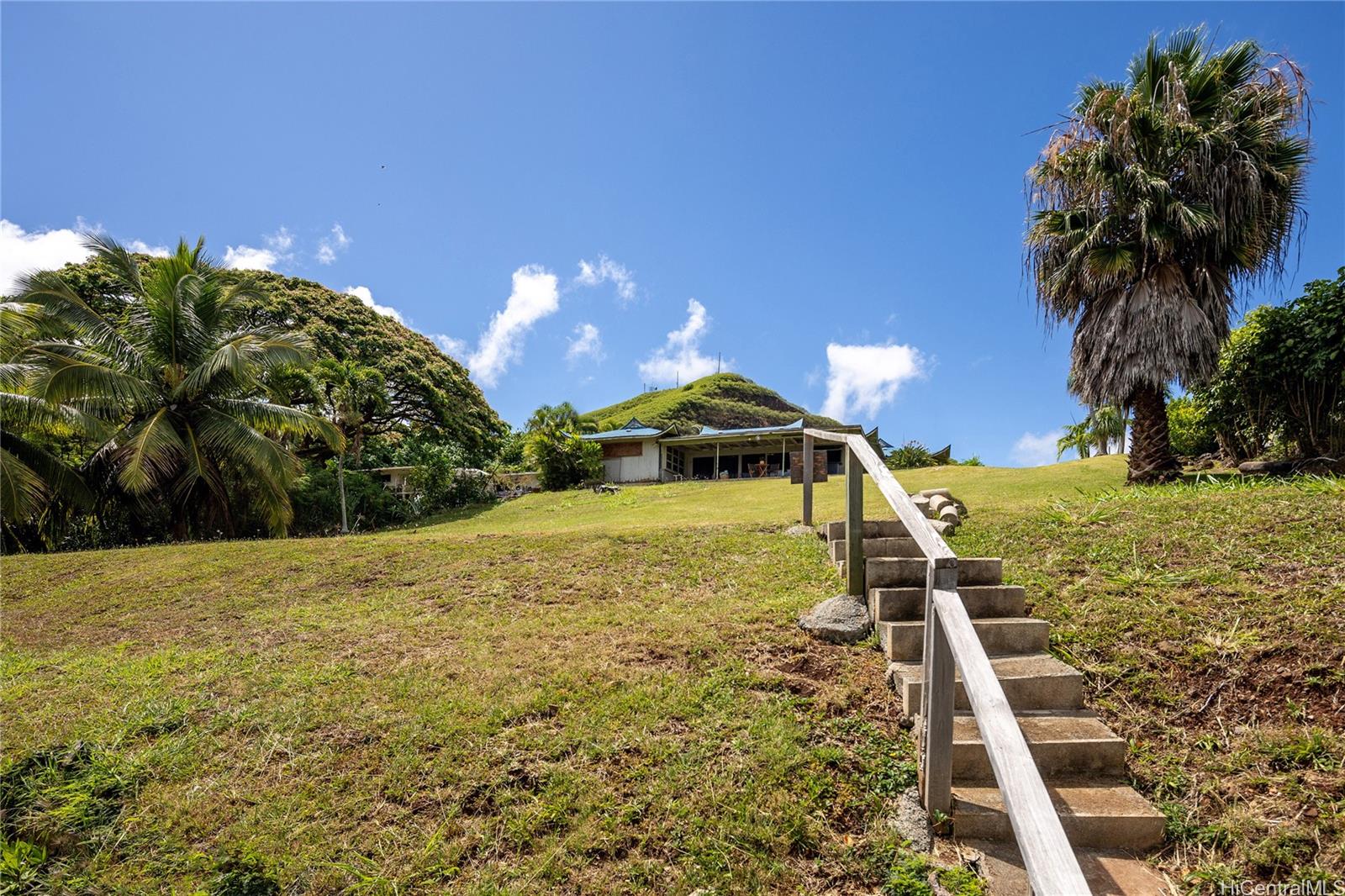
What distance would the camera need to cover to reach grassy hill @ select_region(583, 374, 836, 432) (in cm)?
7700

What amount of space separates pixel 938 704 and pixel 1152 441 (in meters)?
11.7

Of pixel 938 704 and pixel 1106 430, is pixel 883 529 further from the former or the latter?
pixel 1106 430

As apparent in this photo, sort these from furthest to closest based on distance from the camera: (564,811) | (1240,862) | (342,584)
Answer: (342,584) < (564,811) < (1240,862)

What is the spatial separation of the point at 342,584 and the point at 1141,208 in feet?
44.5

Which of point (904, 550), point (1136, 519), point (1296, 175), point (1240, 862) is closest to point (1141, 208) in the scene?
point (1296, 175)

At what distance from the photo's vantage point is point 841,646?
403cm

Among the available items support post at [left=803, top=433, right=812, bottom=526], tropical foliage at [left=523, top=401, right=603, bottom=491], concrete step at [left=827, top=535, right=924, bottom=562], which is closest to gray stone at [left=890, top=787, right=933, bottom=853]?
concrete step at [left=827, top=535, right=924, bottom=562]

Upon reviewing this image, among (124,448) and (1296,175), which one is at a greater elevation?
(1296,175)

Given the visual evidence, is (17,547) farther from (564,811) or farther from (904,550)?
(904,550)

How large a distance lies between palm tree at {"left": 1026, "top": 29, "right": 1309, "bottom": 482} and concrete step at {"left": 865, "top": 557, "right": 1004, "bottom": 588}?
29.2ft

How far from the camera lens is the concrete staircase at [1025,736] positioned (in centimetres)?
257

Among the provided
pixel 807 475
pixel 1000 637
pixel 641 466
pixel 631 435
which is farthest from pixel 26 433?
pixel 641 466

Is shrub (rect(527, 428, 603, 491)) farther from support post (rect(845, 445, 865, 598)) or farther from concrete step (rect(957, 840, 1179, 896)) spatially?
concrete step (rect(957, 840, 1179, 896))

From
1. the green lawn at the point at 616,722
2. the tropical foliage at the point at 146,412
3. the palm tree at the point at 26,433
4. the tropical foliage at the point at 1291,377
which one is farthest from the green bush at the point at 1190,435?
the palm tree at the point at 26,433
